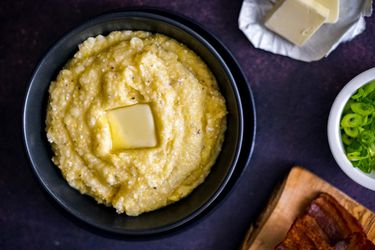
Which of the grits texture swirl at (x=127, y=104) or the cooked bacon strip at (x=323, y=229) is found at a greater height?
the grits texture swirl at (x=127, y=104)

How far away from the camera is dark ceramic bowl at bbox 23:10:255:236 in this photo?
211 cm

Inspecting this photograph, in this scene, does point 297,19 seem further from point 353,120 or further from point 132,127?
point 132,127

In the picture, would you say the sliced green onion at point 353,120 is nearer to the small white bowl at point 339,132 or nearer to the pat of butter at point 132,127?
the small white bowl at point 339,132

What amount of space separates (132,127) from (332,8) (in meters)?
0.89

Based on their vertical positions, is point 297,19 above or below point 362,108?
above

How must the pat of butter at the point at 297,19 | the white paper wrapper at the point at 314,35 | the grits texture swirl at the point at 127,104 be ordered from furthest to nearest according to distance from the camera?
the white paper wrapper at the point at 314,35 < the pat of butter at the point at 297,19 < the grits texture swirl at the point at 127,104

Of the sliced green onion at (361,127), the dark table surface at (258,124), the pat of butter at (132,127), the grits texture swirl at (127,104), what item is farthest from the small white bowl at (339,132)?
the pat of butter at (132,127)

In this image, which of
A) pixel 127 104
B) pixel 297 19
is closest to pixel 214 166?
pixel 127 104

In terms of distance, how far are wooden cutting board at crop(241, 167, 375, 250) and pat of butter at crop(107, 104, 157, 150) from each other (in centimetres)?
60

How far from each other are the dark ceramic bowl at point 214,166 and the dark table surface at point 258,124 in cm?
20

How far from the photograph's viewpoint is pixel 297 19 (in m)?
2.27

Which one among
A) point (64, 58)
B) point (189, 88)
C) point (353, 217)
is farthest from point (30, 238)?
point (353, 217)

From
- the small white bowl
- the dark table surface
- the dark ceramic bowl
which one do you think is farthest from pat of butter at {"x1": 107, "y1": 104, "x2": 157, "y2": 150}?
the small white bowl

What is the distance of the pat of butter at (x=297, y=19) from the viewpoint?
2.24m
